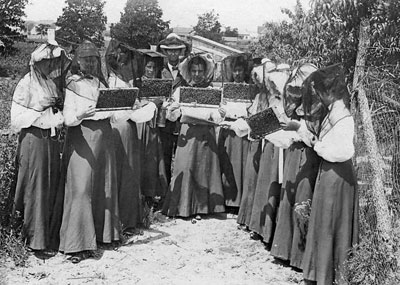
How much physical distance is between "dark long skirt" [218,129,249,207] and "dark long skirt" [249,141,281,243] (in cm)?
112

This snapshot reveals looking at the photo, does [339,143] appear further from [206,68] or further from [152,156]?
[152,156]

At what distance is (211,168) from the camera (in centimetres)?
821

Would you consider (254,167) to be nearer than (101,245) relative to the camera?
No

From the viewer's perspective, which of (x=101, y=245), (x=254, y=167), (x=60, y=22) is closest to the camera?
(x=101, y=245)

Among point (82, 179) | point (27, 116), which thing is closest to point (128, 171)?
point (82, 179)

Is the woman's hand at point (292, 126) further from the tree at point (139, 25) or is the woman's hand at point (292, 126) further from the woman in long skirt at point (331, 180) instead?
the tree at point (139, 25)

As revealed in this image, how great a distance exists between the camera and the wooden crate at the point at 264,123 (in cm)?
616

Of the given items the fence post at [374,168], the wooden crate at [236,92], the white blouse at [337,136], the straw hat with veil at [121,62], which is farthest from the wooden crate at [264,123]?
the straw hat with veil at [121,62]

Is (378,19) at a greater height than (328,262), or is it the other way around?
(378,19)

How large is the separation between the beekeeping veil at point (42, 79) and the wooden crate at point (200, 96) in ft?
6.93

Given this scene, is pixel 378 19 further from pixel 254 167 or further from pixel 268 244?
pixel 268 244

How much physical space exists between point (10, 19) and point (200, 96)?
24.3m

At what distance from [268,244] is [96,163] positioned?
8.47 ft

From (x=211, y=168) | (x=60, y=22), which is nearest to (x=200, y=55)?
(x=211, y=168)
